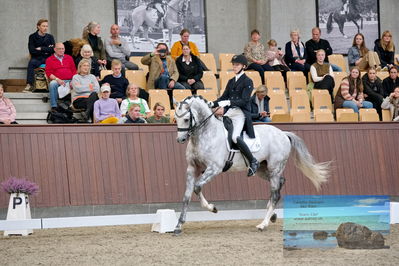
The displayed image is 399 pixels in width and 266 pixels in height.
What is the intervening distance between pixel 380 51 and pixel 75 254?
11646 millimetres

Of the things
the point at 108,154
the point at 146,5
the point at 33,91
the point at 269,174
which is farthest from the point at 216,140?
the point at 146,5

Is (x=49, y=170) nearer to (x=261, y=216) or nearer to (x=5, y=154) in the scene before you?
(x=5, y=154)

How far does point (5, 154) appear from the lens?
1009 cm

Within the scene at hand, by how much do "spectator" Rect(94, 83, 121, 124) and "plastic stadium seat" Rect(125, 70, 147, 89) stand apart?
78.8 inches

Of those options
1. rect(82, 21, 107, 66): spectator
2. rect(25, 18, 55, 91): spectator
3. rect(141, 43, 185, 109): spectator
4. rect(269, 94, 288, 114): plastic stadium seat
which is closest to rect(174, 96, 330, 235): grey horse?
rect(269, 94, 288, 114): plastic stadium seat

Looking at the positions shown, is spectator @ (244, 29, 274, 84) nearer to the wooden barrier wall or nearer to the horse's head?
the wooden barrier wall

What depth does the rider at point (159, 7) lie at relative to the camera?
17219 mm

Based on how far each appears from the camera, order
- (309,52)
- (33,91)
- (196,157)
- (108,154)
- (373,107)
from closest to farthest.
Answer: (196,157)
(108,154)
(33,91)
(373,107)
(309,52)

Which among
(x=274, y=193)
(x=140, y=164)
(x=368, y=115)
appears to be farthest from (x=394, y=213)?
(x=368, y=115)

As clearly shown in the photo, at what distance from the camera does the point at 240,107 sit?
9.48 metres

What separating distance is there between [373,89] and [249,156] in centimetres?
660

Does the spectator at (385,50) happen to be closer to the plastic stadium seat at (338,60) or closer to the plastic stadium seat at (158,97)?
the plastic stadium seat at (338,60)

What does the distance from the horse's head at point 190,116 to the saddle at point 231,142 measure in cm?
38

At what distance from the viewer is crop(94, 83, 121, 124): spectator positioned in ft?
38.3
